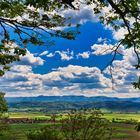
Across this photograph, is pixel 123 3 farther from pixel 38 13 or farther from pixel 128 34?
pixel 38 13

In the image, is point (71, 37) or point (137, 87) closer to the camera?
point (137, 87)

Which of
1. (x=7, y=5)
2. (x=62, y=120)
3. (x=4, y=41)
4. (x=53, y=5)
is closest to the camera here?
(x=7, y=5)

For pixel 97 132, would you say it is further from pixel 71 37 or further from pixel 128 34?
pixel 128 34

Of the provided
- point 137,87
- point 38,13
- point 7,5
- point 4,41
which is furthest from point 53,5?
point 137,87

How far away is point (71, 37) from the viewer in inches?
1185

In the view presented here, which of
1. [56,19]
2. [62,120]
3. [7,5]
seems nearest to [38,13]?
[56,19]

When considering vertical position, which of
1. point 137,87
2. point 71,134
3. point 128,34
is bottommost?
point 71,134

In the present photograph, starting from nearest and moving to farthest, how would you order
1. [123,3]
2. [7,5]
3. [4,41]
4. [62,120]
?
[123,3] < [7,5] < [4,41] < [62,120]

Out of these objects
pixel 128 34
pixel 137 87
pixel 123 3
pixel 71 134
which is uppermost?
pixel 123 3

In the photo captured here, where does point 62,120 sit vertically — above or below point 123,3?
below

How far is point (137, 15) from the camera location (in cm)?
2445

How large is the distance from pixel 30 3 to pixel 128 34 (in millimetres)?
5789

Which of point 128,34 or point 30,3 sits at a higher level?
point 30,3

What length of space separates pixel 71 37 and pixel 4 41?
5.64 metres
